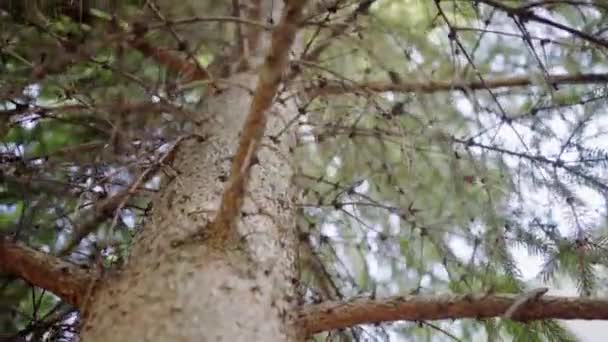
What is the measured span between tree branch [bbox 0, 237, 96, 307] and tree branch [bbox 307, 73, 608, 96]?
0.78 m

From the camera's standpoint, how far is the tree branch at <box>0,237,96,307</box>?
1816 millimetres

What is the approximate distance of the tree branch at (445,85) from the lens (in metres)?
1.96

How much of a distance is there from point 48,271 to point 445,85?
4.17ft

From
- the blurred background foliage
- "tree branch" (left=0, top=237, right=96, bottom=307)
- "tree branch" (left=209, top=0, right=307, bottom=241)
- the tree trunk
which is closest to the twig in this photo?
the blurred background foliage

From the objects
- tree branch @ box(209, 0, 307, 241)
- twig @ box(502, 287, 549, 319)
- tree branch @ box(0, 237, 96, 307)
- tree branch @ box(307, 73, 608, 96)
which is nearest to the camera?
tree branch @ box(209, 0, 307, 241)

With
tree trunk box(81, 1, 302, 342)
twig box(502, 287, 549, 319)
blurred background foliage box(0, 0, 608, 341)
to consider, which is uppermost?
blurred background foliage box(0, 0, 608, 341)

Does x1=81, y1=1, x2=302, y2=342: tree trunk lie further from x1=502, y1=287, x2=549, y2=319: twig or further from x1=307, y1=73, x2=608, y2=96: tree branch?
x1=502, y1=287, x2=549, y2=319: twig

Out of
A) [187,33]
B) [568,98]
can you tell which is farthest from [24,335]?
[568,98]

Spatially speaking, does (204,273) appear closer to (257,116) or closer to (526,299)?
(257,116)

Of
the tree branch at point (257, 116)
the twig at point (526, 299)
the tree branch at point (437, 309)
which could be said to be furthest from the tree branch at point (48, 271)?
the twig at point (526, 299)

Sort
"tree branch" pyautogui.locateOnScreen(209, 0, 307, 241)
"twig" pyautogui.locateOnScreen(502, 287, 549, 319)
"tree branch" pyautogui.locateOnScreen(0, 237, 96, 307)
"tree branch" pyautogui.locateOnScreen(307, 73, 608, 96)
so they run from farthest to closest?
"tree branch" pyautogui.locateOnScreen(307, 73, 608, 96) → "tree branch" pyautogui.locateOnScreen(0, 237, 96, 307) → "twig" pyautogui.locateOnScreen(502, 287, 549, 319) → "tree branch" pyautogui.locateOnScreen(209, 0, 307, 241)

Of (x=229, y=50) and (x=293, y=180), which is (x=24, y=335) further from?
(x=229, y=50)

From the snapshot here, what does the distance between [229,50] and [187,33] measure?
44 centimetres

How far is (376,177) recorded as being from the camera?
2.72 metres
